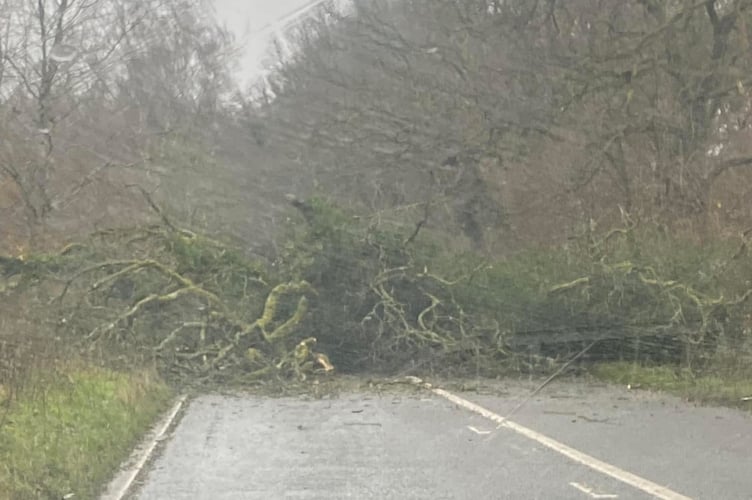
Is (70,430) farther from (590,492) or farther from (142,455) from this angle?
(590,492)

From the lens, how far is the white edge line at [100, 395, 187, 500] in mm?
8859

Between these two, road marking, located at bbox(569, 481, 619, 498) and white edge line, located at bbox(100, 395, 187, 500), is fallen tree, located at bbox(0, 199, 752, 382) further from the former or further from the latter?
road marking, located at bbox(569, 481, 619, 498)

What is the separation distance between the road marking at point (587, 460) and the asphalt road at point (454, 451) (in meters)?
0.01

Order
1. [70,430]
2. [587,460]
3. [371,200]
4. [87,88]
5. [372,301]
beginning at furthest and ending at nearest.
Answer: [87,88] < [371,200] < [372,301] < [70,430] < [587,460]

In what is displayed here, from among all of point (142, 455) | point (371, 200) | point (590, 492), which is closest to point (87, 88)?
point (371, 200)

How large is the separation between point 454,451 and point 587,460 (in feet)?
4.35

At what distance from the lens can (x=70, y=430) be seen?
Result: 10.8 m

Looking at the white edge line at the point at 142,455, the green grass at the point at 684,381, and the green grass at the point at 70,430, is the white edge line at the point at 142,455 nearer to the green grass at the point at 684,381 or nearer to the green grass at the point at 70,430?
the green grass at the point at 70,430

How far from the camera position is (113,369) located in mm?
17016

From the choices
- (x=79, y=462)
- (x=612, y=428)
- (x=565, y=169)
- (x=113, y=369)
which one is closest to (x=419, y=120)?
(x=565, y=169)

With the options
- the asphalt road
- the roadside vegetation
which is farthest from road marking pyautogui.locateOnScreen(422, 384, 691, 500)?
the roadside vegetation

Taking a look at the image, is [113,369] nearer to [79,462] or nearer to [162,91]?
[79,462]

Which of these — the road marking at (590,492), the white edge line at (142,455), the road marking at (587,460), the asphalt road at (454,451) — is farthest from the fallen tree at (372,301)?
the road marking at (590,492)

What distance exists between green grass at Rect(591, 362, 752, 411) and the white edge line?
7.15m
